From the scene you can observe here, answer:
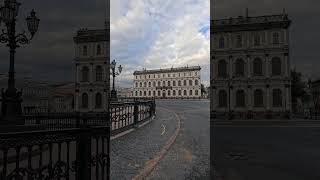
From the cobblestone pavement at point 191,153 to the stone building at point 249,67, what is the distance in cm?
67

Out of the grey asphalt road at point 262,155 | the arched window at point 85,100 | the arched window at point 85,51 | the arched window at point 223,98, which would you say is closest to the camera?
the arched window at point 85,51

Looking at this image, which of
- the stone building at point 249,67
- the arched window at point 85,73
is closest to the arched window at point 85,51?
Answer: the arched window at point 85,73

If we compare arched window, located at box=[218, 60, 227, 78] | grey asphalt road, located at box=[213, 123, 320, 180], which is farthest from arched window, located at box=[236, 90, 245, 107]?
grey asphalt road, located at box=[213, 123, 320, 180]

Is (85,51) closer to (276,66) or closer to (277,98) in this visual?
(277,98)

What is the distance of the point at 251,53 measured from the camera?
13.3 ft

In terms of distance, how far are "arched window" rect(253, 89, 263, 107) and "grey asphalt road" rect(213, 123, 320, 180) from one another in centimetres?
54

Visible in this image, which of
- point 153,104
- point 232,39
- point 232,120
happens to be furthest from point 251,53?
point 153,104

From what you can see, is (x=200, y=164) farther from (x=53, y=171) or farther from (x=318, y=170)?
(x=318, y=170)

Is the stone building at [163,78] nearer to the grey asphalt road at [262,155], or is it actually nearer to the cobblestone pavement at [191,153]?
the cobblestone pavement at [191,153]

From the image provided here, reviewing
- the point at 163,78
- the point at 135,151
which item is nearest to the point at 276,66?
the point at 135,151

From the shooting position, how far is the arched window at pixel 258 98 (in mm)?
3974

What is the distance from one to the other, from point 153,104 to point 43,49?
5447 mm

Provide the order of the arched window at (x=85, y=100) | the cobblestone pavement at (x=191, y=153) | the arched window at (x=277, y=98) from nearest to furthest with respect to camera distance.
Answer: the arched window at (x=85, y=100)
the arched window at (x=277, y=98)
the cobblestone pavement at (x=191, y=153)

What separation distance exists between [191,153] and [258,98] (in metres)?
1.50
